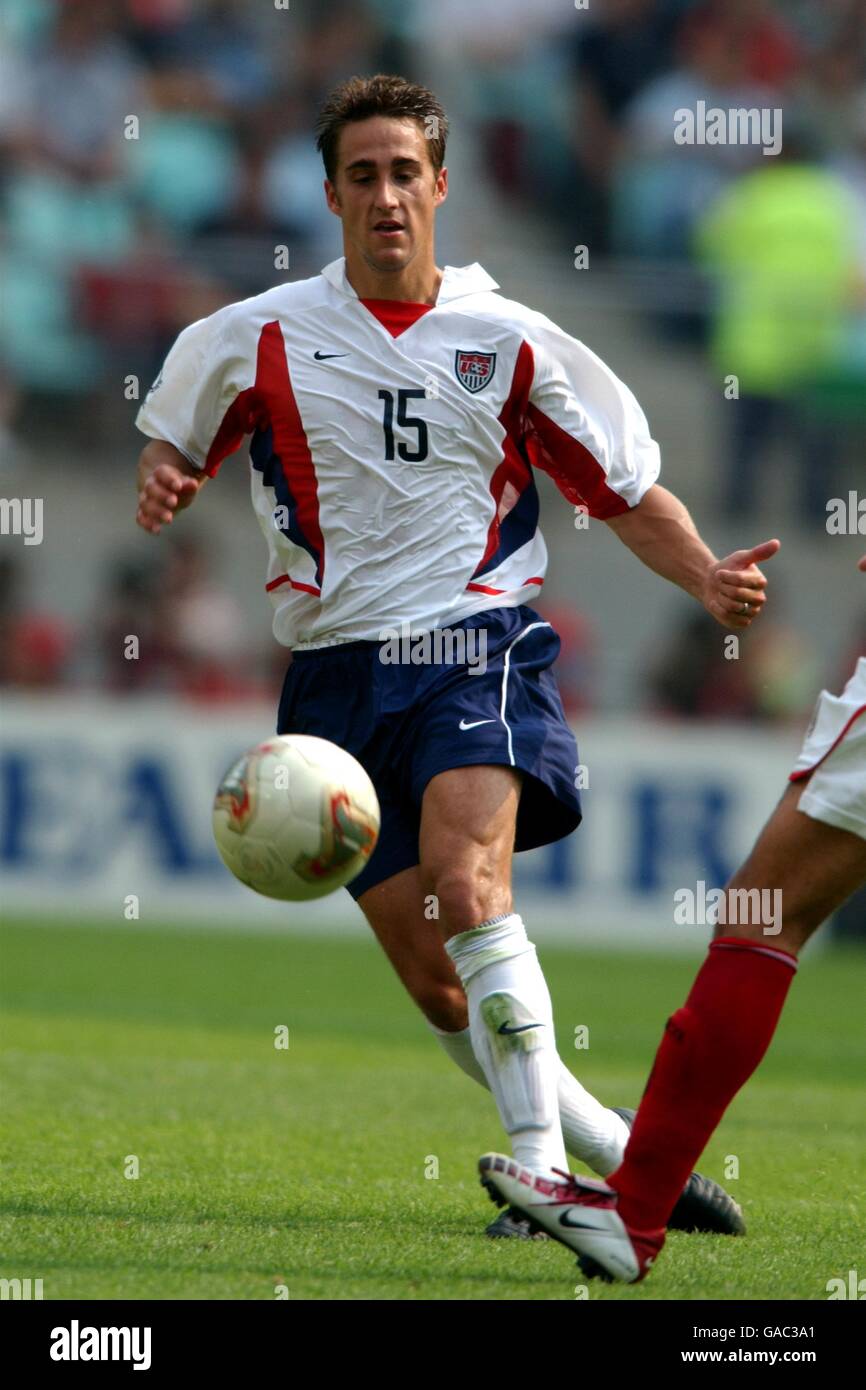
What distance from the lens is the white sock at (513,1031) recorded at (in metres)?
4.91

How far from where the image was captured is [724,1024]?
181 inches

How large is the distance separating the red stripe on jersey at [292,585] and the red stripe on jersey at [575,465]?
669mm

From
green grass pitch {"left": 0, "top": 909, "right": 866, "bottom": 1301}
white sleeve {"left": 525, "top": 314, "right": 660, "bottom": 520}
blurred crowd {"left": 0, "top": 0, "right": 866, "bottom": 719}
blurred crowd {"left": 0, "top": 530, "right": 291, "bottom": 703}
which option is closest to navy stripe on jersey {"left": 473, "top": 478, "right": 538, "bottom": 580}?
white sleeve {"left": 525, "top": 314, "right": 660, "bottom": 520}

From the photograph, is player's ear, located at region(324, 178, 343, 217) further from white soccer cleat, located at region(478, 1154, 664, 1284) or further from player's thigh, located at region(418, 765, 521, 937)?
white soccer cleat, located at region(478, 1154, 664, 1284)

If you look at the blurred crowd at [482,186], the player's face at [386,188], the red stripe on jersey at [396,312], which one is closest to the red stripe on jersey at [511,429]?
the red stripe on jersey at [396,312]

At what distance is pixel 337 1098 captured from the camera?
7.87 metres

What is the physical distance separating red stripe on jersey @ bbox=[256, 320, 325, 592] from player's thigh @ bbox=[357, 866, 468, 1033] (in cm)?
79

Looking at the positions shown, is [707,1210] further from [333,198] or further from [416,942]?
[333,198]

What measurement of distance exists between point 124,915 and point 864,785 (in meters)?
9.93

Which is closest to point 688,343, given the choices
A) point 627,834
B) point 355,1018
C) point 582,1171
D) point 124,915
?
point 627,834

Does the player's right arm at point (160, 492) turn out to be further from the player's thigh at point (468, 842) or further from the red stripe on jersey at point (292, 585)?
the player's thigh at point (468, 842)

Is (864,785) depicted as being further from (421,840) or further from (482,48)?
(482,48)

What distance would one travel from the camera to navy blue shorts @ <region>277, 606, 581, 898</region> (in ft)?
17.0

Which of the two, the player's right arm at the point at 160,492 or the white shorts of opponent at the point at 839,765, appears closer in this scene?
the white shorts of opponent at the point at 839,765
